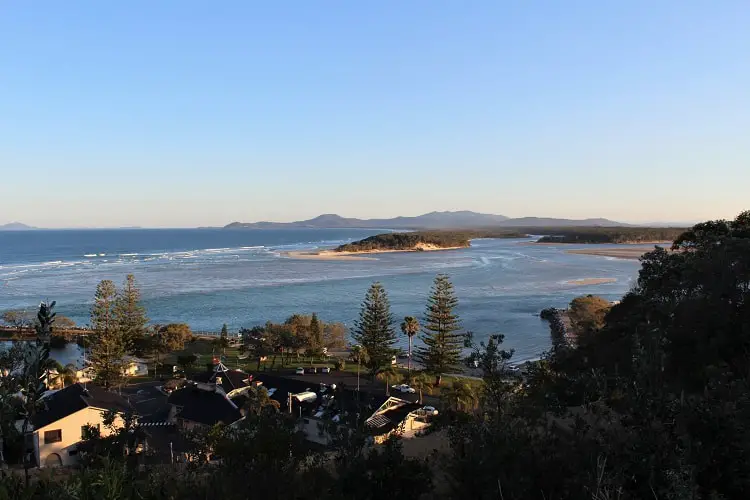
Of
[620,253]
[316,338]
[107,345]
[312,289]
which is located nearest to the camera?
[107,345]

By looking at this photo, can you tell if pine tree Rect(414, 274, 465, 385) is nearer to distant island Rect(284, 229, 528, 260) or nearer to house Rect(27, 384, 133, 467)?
house Rect(27, 384, 133, 467)

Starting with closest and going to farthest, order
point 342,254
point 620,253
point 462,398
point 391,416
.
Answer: point 391,416
point 462,398
point 620,253
point 342,254

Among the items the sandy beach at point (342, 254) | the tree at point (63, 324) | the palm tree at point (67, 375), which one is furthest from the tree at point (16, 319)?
the sandy beach at point (342, 254)

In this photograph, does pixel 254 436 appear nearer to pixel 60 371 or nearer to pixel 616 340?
pixel 616 340

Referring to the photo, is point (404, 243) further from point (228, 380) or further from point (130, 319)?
point (228, 380)

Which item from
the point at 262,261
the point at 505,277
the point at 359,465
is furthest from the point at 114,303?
the point at 262,261

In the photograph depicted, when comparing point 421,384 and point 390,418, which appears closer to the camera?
point 390,418

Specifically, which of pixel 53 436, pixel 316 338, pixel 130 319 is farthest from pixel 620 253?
pixel 53 436

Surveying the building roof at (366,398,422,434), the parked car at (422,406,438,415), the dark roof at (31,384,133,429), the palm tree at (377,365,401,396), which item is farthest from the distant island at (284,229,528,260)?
the dark roof at (31,384,133,429)
